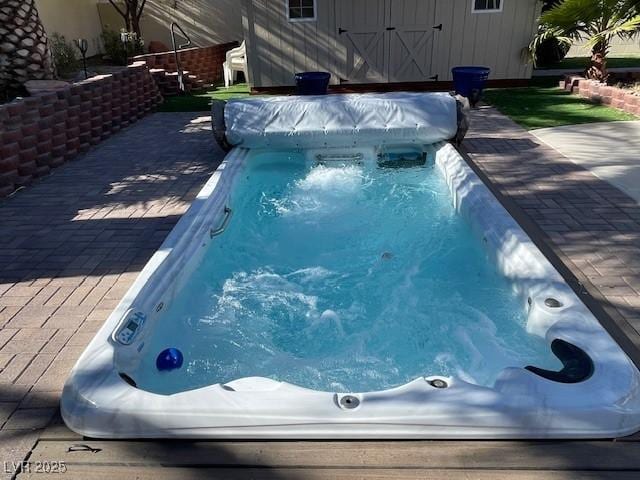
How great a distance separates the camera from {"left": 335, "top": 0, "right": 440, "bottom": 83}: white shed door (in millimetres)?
9414

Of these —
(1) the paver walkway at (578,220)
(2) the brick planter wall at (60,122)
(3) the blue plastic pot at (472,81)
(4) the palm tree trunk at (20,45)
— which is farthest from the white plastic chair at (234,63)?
(1) the paver walkway at (578,220)

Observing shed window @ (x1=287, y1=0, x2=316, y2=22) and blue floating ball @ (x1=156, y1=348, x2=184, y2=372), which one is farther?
shed window @ (x1=287, y1=0, x2=316, y2=22)

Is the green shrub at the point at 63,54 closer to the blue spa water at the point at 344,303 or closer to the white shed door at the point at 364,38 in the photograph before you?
the white shed door at the point at 364,38

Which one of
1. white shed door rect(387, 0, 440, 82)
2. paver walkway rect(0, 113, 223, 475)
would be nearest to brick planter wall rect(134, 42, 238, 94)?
paver walkway rect(0, 113, 223, 475)

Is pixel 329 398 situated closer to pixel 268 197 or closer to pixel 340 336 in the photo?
pixel 340 336

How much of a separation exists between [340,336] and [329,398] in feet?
3.96

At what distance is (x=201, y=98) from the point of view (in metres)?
9.89

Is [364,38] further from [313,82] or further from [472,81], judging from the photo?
[472,81]

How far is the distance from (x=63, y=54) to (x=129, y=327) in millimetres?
10075

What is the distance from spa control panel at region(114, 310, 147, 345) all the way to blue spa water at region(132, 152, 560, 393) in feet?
0.55

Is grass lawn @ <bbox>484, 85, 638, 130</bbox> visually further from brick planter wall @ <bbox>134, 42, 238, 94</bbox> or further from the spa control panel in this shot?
brick planter wall @ <bbox>134, 42, 238, 94</bbox>

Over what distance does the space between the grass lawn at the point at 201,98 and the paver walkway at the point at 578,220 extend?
17.7 ft

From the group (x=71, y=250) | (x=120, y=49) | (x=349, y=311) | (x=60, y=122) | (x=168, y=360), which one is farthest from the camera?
(x=120, y=49)

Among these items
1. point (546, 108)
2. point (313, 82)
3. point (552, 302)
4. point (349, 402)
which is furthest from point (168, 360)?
point (546, 108)
